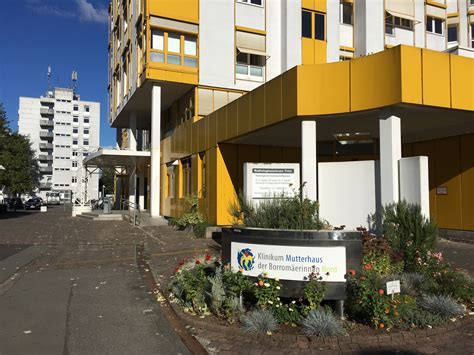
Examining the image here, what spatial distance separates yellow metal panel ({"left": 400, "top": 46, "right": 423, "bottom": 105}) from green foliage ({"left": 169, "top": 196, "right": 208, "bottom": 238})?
28.4 ft

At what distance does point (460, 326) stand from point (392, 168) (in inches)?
180

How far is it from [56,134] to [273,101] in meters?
101

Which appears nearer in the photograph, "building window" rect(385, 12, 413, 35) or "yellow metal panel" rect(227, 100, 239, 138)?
"yellow metal panel" rect(227, 100, 239, 138)

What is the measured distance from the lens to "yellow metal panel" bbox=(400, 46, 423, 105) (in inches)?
359

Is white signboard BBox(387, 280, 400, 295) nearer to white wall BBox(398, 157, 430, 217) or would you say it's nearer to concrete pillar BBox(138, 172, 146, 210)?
white wall BBox(398, 157, 430, 217)

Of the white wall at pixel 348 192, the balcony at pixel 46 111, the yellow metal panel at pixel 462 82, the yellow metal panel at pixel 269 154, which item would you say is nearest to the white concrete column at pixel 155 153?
the yellow metal panel at pixel 269 154

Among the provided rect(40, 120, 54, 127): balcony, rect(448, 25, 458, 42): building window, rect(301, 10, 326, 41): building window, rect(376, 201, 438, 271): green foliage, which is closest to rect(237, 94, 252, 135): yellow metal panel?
rect(376, 201, 438, 271): green foliage

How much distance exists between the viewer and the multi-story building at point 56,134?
99.6 m

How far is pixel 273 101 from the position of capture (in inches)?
460

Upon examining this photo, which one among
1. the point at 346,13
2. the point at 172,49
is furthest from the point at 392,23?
the point at 172,49

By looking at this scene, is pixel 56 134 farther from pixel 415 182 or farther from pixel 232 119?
pixel 415 182

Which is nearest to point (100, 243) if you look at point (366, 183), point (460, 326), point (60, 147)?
point (366, 183)

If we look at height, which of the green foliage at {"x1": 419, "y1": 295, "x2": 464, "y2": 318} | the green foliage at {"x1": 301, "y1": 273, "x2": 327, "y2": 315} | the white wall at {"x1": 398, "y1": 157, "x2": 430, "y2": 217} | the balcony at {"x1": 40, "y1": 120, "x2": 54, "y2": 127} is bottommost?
the green foliage at {"x1": 419, "y1": 295, "x2": 464, "y2": 318}

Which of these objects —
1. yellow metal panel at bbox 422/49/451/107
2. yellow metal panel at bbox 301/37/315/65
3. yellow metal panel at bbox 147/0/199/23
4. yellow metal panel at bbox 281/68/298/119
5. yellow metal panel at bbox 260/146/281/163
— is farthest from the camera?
yellow metal panel at bbox 301/37/315/65
